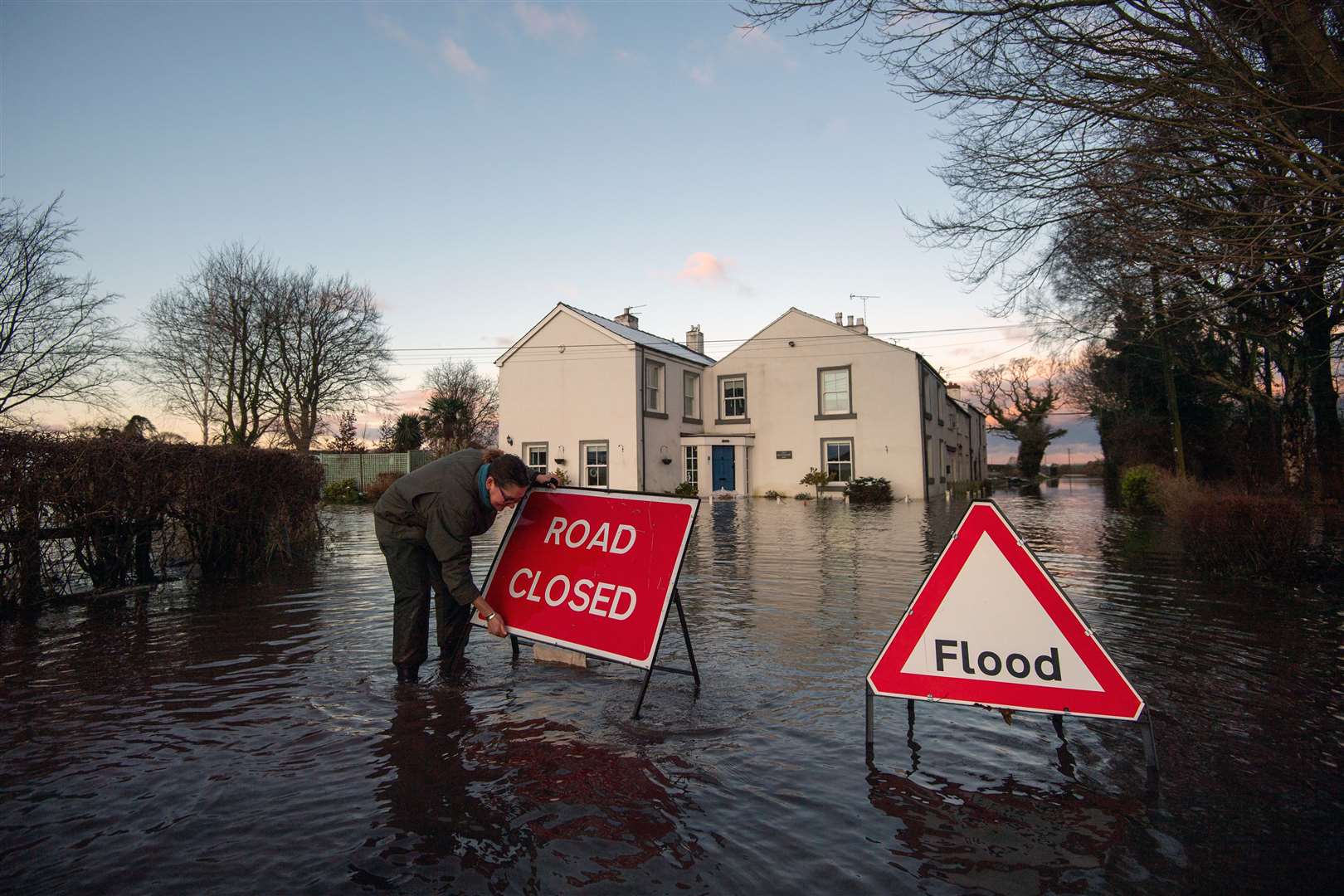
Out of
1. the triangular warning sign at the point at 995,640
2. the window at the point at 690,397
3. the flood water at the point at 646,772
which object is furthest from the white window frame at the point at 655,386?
the triangular warning sign at the point at 995,640

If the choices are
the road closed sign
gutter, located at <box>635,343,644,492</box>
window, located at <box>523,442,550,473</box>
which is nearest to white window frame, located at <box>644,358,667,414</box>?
gutter, located at <box>635,343,644,492</box>

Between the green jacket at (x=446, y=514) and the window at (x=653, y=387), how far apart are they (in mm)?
25471

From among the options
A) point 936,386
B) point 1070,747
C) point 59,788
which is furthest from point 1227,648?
point 936,386

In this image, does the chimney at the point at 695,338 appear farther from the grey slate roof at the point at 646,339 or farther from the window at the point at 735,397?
the window at the point at 735,397

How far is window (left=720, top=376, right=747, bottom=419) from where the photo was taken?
34.0 metres

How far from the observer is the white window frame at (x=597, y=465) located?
30.5 metres

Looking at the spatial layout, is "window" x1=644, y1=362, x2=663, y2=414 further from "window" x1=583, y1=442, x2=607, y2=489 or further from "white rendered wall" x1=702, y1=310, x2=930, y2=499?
"white rendered wall" x1=702, y1=310, x2=930, y2=499

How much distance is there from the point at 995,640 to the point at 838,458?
28.4 m

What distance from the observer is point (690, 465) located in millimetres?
33500

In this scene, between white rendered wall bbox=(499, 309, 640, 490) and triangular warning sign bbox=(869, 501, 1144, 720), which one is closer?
triangular warning sign bbox=(869, 501, 1144, 720)

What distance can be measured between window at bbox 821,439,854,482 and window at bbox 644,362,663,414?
7309 millimetres

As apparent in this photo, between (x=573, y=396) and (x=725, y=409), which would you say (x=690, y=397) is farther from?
(x=573, y=396)

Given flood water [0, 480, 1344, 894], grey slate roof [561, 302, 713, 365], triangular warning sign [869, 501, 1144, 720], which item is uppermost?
grey slate roof [561, 302, 713, 365]

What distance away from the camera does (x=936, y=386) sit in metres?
37.2
